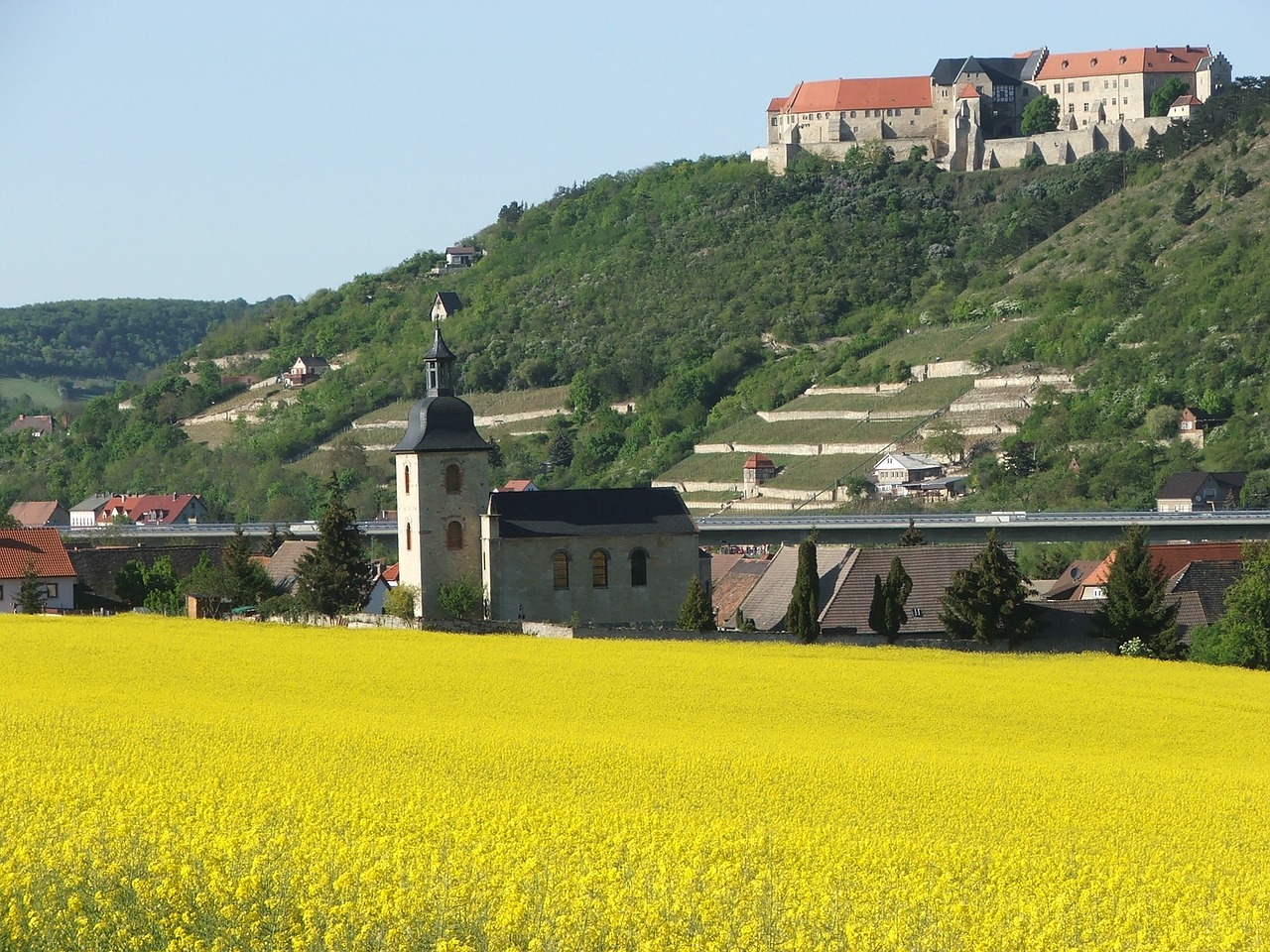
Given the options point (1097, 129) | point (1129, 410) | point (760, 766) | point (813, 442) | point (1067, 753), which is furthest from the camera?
point (1097, 129)

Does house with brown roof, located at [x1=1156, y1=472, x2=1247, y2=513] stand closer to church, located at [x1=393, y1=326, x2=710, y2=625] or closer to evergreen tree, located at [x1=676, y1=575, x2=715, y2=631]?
church, located at [x1=393, y1=326, x2=710, y2=625]

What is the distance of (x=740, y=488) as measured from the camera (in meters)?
118

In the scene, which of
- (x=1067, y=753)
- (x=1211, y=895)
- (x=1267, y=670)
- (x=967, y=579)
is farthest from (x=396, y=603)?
(x=1211, y=895)

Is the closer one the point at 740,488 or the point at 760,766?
the point at 760,766

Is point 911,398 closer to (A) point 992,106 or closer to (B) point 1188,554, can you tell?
(A) point 992,106

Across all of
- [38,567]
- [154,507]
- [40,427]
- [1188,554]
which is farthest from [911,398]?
[40,427]

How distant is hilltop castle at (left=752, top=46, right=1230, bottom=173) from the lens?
16525 cm

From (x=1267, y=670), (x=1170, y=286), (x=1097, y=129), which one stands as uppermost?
(x=1097, y=129)

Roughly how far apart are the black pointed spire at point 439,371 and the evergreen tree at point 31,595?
41.6 feet

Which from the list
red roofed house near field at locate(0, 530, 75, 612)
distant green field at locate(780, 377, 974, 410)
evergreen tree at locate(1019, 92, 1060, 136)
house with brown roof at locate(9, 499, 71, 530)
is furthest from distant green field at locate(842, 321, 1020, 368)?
red roofed house near field at locate(0, 530, 75, 612)

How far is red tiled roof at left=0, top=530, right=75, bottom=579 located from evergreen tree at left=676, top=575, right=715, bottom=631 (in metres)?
19.8

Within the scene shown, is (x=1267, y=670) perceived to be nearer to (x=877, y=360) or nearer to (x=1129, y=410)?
(x=1129, y=410)

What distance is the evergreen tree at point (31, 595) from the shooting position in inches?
2391

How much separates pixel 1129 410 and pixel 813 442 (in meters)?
18.7
